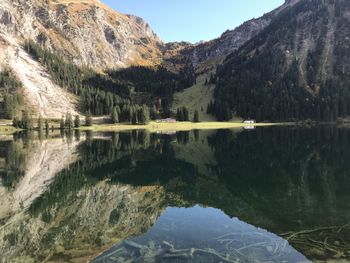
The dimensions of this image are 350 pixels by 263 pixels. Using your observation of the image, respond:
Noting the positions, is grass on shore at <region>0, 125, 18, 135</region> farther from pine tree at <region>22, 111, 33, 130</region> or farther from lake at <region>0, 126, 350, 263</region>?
lake at <region>0, 126, 350, 263</region>

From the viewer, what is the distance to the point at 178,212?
32.6m

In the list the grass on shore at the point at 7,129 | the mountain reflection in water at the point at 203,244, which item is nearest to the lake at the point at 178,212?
the mountain reflection in water at the point at 203,244

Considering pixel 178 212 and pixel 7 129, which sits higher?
pixel 7 129

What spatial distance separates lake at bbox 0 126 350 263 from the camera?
74.1 ft

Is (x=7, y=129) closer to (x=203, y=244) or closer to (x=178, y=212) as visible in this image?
→ (x=178, y=212)

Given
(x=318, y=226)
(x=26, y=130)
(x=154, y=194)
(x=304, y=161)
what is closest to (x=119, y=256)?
(x=318, y=226)

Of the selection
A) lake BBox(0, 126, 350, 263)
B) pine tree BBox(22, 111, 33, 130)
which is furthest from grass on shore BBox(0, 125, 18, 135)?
lake BBox(0, 126, 350, 263)

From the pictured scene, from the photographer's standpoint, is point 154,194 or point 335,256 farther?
point 154,194

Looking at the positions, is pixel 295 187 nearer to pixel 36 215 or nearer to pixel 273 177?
pixel 273 177

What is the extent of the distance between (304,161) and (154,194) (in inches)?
1326

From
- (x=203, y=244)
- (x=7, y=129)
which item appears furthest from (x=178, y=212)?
(x=7, y=129)

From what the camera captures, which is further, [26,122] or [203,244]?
[26,122]

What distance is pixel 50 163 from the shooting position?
6738 centimetres

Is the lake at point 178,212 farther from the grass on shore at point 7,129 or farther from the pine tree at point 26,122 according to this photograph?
the pine tree at point 26,122
